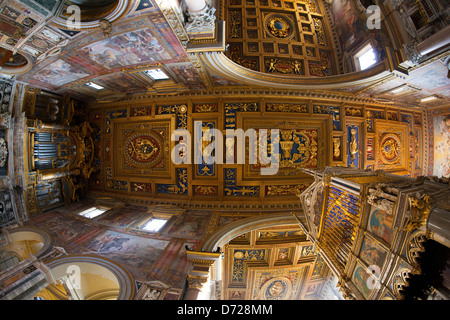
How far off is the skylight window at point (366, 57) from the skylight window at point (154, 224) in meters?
12.8

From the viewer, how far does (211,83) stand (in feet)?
27.6

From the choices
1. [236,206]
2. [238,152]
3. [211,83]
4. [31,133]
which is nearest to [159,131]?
[211,83]

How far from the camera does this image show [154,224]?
8.09m

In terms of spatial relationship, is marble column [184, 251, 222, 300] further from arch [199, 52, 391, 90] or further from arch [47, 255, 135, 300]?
arch [199, 52, 391, 90]

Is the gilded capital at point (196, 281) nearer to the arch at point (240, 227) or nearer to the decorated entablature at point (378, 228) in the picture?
the arch at point (240, 227)

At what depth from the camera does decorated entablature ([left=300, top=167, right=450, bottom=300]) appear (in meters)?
2.98

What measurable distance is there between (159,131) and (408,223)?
9.88 metres

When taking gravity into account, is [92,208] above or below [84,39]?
below

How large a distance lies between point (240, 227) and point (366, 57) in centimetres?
1079

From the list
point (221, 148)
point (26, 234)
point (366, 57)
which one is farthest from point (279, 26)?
point (26, 234)

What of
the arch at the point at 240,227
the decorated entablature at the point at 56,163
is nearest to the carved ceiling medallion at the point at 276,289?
the arch at the point at 240,227

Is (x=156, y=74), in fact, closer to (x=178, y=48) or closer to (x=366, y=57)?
(x=178, y=48)

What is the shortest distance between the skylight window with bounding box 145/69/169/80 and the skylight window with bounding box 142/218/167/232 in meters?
6.95
